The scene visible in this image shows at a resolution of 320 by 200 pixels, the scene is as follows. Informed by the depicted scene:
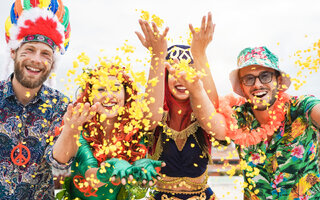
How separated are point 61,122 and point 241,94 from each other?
1609 millimetres

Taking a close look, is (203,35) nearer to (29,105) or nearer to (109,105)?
(109,105)

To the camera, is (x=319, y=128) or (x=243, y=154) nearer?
(x=319, y=128)

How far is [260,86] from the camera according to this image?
2.46 meters

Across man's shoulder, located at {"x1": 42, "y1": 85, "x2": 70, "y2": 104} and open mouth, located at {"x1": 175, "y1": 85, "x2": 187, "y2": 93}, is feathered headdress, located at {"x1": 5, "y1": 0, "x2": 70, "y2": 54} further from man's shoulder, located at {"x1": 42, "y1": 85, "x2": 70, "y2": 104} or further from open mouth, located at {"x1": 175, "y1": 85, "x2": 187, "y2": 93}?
open mouth, located at {"x1": 175, "y1": 85, "x2": 187, "y2": 93}

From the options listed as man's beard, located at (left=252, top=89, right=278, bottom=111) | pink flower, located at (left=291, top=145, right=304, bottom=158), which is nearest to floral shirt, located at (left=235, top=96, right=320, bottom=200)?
pink flower, located at (left=291, top=145, right=304, bottom=158)

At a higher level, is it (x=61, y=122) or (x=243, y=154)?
(x=61, y=122)

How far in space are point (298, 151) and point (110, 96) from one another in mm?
1568

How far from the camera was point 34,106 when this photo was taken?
2623 millimetres

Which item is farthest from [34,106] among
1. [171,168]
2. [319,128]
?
[319,128]

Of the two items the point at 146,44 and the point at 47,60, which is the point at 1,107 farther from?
the point at 146,44

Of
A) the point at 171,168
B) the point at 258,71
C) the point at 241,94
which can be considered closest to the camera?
the point at 171,168

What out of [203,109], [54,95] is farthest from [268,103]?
[54,95]

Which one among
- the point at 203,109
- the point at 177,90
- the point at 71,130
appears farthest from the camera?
the point at 177,90

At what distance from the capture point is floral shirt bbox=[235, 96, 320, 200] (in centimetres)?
239
